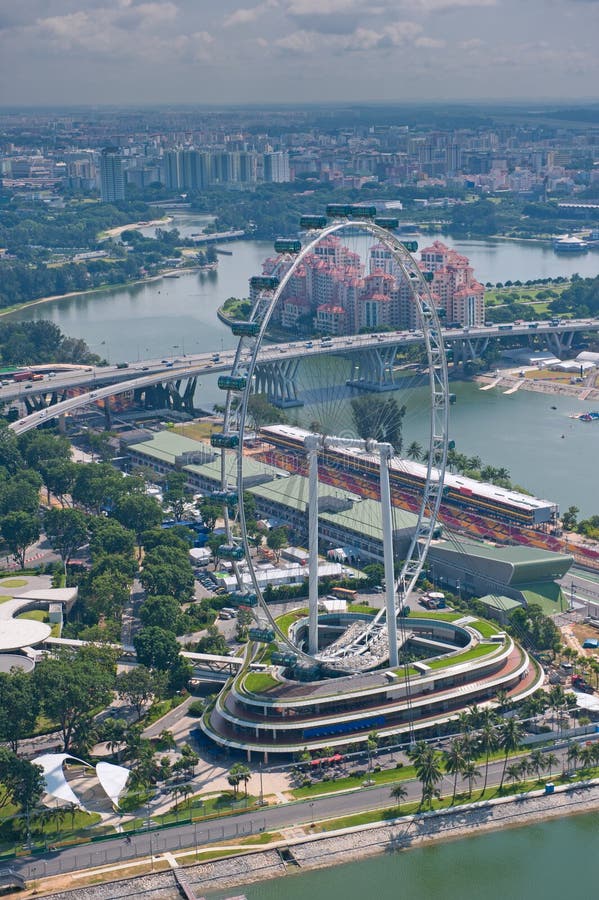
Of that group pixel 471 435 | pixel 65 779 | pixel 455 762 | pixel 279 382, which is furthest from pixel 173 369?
pixel 455 762

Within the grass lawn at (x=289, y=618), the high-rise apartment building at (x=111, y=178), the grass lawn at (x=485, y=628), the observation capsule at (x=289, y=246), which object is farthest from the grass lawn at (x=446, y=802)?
the high-rise apartment building at (x=111, y=178)

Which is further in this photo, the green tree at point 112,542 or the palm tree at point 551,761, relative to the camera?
the green tree at point 112,542

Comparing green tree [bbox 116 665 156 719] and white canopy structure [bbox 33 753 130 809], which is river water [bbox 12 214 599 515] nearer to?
green tree [bbox 116 665 156 719]

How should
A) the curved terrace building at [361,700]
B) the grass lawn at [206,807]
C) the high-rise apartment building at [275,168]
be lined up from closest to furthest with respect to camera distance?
the grass lawn at [206,807] → the curved terrace building at [361,700] → the high-rise apartment building at [275,168]

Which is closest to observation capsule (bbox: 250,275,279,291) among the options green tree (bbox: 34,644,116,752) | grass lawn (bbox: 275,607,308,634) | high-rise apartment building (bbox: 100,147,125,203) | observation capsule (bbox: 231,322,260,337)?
observation capsule (bbox: 231,322,260,337)

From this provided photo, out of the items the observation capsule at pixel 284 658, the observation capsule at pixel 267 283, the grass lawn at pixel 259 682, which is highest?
the observation capsule at pixel 267 283

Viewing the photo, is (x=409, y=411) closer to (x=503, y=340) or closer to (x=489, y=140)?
(x=503, y=340)

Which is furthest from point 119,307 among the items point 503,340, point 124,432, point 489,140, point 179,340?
point 489,140

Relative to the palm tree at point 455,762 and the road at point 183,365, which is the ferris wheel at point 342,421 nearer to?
the road at point 183,365
